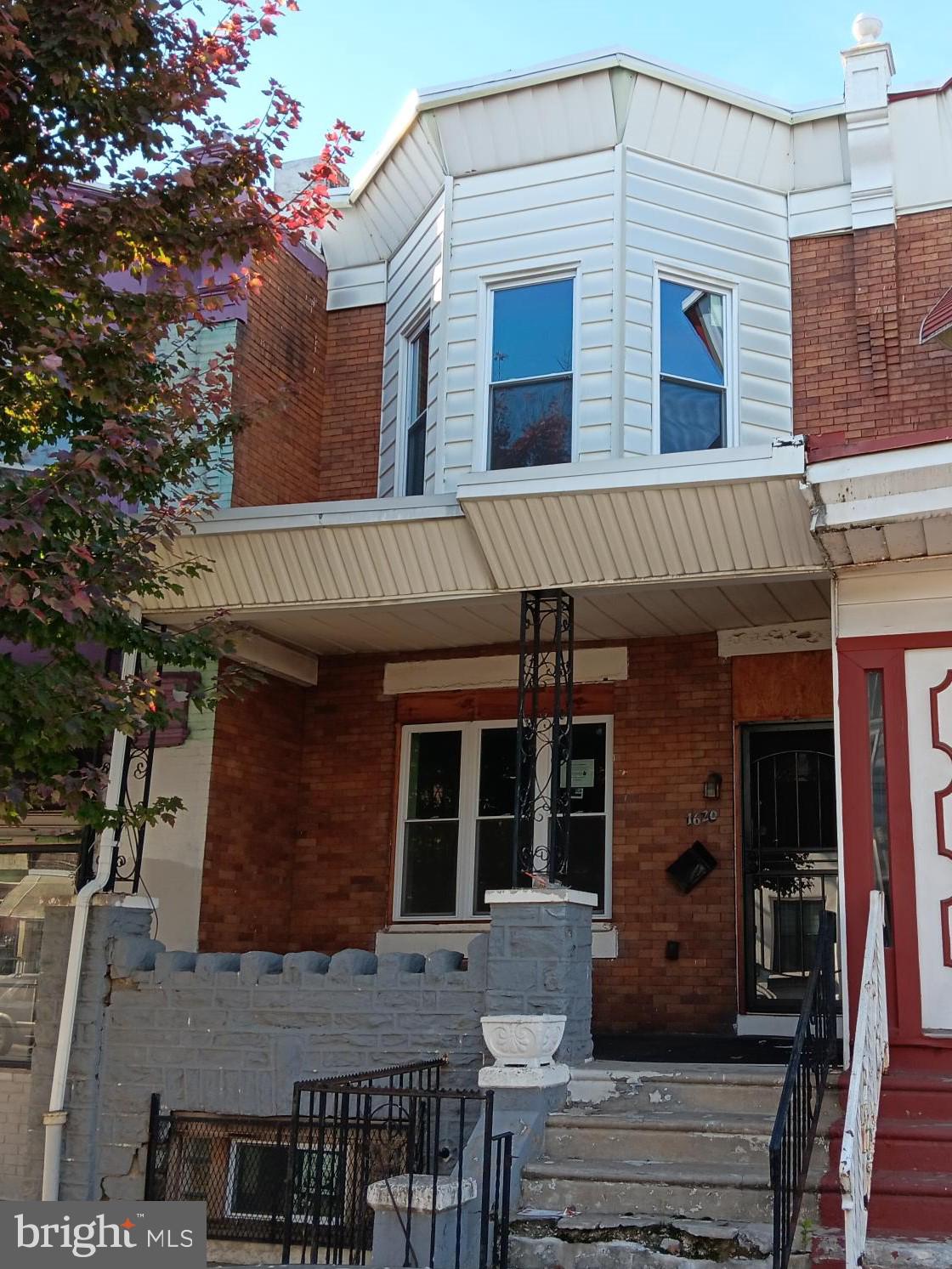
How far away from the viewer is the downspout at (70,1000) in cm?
872

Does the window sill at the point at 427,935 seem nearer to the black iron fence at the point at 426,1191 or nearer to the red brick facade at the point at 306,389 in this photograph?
the black iron fence at the point at 426,1191

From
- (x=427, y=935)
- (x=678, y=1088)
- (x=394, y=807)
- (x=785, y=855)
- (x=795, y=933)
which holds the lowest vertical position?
(x=678, y=1088)

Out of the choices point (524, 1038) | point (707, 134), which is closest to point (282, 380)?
point (707, 134)

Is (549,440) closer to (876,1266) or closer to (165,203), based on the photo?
(165,203)

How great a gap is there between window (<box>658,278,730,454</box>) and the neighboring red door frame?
2.82 metres

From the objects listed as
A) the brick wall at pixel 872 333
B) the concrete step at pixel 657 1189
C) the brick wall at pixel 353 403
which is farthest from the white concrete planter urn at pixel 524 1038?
the brick wall at pixel 353 403

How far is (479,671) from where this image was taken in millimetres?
11125

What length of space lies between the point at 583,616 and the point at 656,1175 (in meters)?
4.53

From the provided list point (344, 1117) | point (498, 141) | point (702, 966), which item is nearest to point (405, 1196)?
point (344, 1117)

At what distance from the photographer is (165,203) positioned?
746 centimetres

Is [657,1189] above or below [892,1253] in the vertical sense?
above

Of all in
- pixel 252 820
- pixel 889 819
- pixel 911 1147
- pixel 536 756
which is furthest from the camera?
pixel 252 820

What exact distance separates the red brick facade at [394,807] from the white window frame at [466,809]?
77 mm

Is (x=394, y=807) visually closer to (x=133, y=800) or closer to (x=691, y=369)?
(x=133, y=800)
